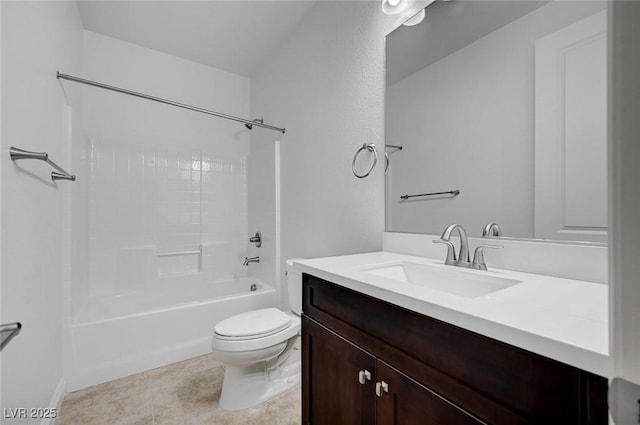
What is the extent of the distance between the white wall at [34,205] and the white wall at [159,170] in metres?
0.62

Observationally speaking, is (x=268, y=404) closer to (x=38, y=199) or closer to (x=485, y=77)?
(x=38, y=199)

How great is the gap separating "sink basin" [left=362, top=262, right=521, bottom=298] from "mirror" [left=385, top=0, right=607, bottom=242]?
0.75ft

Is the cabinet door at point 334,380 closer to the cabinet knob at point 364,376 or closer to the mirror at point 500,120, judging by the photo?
the cabinet knob at point 364,376

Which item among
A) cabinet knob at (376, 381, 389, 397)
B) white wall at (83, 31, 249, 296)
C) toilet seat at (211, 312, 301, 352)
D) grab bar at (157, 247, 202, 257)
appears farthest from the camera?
grab bar at (157, 247, 202, 257)

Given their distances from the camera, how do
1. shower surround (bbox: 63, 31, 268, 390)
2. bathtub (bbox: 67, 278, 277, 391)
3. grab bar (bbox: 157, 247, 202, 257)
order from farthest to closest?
grab bar (bbox: 157, 247, 202, 257) → shower surround (bbox: 63, 31, 268, 390) → bathtub (bbox: 67, 278, 277, 391)

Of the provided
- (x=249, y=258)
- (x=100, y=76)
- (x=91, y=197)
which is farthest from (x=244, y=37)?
(x=249, y=258)

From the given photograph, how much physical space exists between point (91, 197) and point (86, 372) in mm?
1328

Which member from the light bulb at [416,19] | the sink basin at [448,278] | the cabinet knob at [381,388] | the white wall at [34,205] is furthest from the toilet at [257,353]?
the light bulb at [416,19]

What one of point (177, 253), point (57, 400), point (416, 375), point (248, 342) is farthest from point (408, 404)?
point (177, 253)

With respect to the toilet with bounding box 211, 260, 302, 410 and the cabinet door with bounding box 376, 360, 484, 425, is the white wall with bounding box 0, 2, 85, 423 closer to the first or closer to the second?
the toilet with bounding box 211, 260, 302, 410

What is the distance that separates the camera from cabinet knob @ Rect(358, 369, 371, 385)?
0.81 m

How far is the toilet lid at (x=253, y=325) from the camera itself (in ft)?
4.79

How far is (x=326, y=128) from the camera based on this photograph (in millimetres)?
1881

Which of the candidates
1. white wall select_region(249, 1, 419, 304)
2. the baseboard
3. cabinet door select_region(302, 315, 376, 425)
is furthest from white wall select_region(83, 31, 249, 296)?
cabinet door select_region(302, 315, 376, 425)
